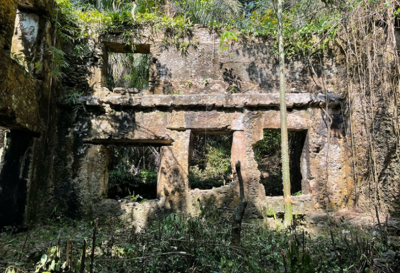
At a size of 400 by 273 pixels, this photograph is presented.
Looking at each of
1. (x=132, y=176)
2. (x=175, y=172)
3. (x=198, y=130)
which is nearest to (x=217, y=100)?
(x=198, y=130)

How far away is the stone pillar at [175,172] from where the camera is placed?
542cm

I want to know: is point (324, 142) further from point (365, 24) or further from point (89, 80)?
point (89, 80)

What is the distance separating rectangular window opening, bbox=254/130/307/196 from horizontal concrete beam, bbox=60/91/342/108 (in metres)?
0.98

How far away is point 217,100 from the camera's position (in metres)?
5.64

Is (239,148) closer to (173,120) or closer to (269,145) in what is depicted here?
(173,120)

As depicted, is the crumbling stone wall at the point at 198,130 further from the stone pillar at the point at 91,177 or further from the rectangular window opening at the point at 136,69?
the rectangular window opening at the point at 136,69

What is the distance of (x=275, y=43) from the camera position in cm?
610

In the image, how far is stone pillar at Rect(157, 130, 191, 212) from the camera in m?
5.42

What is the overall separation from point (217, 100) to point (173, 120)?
3.14ft

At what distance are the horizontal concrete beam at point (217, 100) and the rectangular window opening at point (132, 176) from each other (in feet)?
3.83

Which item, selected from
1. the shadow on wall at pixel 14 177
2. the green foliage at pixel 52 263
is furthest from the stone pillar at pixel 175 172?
the green foliage at pixel 52 263

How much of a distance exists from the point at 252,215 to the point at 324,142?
6.60 feet

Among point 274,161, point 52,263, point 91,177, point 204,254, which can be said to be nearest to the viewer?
point 52,263

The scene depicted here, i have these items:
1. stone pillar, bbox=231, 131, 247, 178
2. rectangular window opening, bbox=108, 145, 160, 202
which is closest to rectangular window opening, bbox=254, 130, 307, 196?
stone pillar, bbox=231, 131, 247, 178
